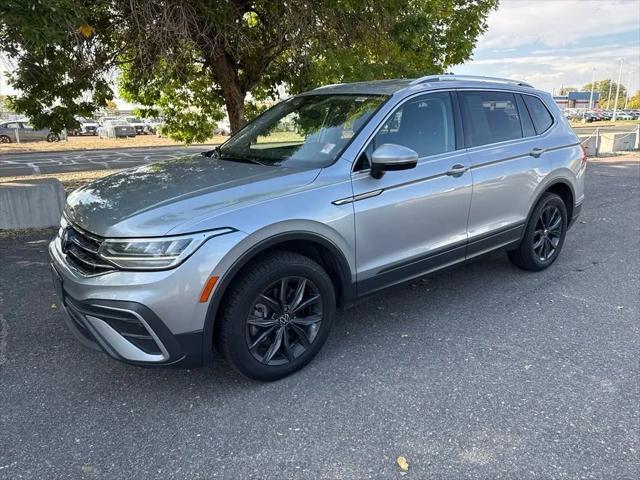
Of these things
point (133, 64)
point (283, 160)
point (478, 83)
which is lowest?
point (283, 160)

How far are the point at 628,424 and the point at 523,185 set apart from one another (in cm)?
232

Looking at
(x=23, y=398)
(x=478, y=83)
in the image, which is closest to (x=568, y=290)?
(x=478, y=83)

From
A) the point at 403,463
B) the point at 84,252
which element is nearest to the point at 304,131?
the point at 84,252

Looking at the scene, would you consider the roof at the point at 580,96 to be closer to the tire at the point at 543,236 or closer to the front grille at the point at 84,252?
the tire at the point at 543,236

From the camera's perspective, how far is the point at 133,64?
721 cm

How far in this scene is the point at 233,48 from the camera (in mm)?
7027

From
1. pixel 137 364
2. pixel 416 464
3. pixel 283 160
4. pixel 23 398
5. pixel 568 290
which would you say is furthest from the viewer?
pixel 568 290

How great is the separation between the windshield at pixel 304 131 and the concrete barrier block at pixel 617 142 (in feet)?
57.0

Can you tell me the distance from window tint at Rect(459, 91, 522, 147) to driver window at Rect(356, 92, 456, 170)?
200mm

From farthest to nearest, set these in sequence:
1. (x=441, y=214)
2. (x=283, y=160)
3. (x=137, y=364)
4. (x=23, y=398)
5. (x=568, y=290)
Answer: (x=568, y=290), (x=441, y=214), (x=283, y=160), (x=23, y=398), (x=137, y=364)

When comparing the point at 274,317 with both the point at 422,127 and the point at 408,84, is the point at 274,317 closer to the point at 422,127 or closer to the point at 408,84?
the point at 422,127

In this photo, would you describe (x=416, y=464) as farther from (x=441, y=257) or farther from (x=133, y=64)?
(x=133, y=64)

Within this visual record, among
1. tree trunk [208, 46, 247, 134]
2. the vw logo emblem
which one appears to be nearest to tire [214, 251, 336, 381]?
the vw logo emblem

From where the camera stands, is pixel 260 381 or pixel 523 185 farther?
pixel 523 185
